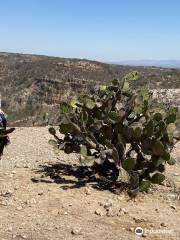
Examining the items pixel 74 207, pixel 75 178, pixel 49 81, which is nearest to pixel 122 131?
pixel 75 178

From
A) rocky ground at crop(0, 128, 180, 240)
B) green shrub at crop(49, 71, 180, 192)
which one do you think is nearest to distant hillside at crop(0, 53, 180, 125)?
green shrub at crop(49, 71, 180, 192)

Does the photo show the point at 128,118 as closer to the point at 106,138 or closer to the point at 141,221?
the point at 106,138

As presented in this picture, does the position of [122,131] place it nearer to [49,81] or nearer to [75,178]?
[75,178]

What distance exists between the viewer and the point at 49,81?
1614 inches

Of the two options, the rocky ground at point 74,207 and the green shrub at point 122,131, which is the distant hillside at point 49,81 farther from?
the rocky ground at point 74,207

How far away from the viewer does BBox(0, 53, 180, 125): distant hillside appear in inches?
1284

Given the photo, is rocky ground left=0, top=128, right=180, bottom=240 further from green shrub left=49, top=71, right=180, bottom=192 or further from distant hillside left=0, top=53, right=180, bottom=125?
distant hillside left=0, top=53, right=180, bottom=125

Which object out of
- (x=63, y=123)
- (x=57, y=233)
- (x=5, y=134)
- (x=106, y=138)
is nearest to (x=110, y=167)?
(x=106, y=138)

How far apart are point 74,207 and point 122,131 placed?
1534 mm

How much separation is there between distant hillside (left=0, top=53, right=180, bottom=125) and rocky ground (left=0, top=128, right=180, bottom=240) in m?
20.6

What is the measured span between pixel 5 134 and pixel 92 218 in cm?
261

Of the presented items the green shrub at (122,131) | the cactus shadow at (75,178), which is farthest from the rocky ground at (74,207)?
the green shrub at (122,131)

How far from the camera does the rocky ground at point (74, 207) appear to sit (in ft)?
18.5

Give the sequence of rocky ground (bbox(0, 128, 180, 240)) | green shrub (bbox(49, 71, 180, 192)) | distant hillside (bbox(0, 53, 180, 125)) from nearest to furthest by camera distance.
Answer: rocky ground (bbox(0, 128, 180, 240)) < green shrub (bbox(49, 71, 180, 192)) < distant hillside (bbox(0, 53, 180, 125))
